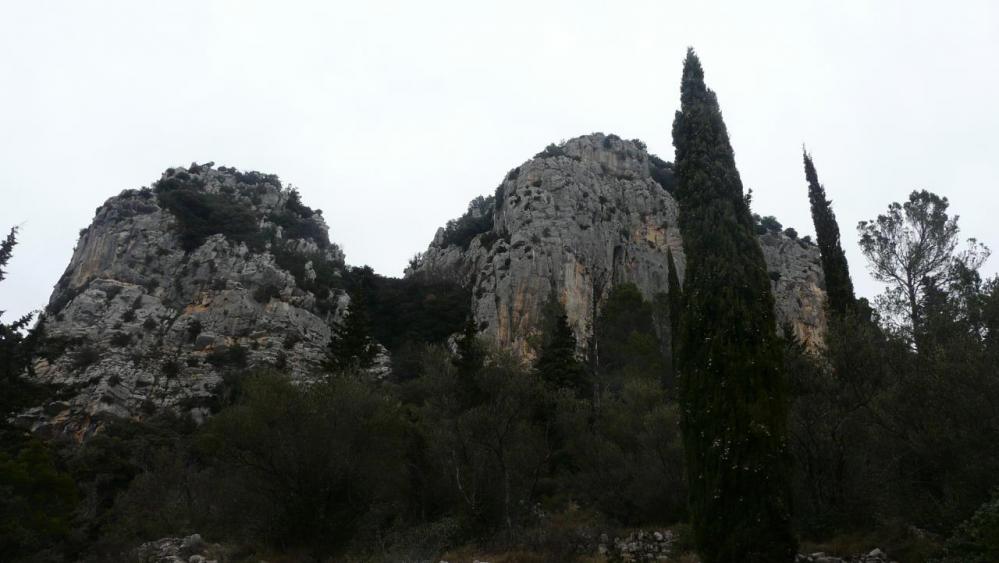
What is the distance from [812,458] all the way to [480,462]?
31.6 feet

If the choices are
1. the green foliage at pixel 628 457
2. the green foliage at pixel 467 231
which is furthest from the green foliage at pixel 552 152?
the green foliage at pixel 628 457

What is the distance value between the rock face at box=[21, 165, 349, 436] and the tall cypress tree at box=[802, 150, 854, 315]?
102 ft

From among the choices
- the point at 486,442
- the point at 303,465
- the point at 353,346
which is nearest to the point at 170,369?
the point at 353,346

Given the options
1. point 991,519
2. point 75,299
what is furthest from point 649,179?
point 991,519

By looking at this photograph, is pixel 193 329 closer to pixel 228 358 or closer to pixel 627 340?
pixel 228 358

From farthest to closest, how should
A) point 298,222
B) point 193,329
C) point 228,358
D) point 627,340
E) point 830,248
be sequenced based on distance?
point 298,222 → point 193,329 → point 228,358 → point 627,340 → point 830,248

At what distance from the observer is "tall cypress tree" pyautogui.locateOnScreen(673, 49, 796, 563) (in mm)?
11555

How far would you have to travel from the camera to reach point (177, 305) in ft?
154

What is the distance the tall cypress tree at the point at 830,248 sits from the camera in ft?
82.2

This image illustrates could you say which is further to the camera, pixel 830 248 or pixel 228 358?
pixel 228 358

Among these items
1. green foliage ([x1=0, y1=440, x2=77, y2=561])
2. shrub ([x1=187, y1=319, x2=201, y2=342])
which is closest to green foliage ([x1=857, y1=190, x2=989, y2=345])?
green foliage ([x1=0, y1=440, x2=77, y2=561])

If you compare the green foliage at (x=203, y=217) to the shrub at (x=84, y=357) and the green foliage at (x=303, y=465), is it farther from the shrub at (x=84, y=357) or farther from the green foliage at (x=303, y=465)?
the green foliage at (x=303, y=465)

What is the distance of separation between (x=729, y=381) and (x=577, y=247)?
43467mm

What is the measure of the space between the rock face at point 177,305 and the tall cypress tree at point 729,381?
106ft
